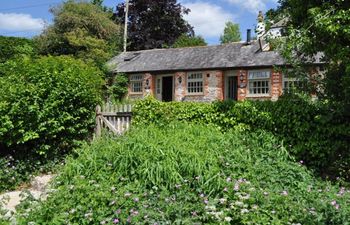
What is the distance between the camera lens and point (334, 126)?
7.45m

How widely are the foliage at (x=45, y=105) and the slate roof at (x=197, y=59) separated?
48.4 ft

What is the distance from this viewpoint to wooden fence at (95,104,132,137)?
10312mm

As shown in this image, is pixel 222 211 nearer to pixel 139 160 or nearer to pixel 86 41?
pixel 139 160

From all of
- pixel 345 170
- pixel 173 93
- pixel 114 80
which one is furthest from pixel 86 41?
pixel 345 170

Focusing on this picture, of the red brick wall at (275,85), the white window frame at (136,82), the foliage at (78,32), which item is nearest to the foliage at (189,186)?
the red brick wall at (275,85)

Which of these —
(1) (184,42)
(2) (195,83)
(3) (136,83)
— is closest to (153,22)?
(1) (184,42)

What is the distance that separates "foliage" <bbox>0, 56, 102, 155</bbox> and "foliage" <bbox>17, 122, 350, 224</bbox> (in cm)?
179

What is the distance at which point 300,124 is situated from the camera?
7.75m

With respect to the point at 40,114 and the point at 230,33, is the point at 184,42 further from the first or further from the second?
the point at 230,33

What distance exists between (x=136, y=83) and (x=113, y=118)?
57.9ft

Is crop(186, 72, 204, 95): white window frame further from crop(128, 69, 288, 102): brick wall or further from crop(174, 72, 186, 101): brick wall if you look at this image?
crop(174, 72, 186, 101): brick wall

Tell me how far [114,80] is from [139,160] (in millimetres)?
22364

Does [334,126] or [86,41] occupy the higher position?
[86,41]

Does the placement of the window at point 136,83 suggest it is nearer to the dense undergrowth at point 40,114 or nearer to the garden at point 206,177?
the dense undergrowth at point 40,114
